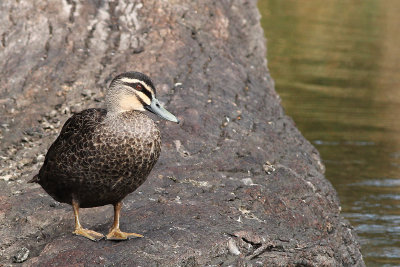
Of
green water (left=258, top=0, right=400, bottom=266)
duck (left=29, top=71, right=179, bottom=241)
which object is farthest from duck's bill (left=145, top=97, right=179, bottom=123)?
green water (left=258, top=0, right=400, bottom=266)

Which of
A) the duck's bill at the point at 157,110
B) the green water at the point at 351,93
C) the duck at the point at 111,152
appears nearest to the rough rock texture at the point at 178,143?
the duck at the point at 111,152

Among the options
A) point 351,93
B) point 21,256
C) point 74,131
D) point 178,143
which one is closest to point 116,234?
point 21,256

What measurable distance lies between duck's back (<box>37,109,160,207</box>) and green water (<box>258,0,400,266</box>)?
4008 mm

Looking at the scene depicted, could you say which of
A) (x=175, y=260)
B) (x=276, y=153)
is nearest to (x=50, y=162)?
(x=175, y=260)

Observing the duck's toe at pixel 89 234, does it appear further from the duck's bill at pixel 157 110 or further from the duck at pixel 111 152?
the duck's bill at pixel 157 110

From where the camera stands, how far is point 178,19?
8.17 m

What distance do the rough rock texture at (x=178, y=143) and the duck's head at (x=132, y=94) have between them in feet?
2.41

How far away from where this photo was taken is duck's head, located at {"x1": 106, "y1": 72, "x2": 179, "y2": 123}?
4.87 meters

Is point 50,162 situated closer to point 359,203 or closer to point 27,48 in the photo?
point 27,48

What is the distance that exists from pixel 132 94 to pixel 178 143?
138 centimetres

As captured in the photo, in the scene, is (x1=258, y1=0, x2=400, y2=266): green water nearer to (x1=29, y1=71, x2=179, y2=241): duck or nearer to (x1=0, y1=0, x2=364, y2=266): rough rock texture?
(x1=0, y1=0, x2=364, y2=266): rough rock texture

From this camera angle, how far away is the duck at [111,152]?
15.6 ft

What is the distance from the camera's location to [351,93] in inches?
571

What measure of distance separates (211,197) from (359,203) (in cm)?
475
